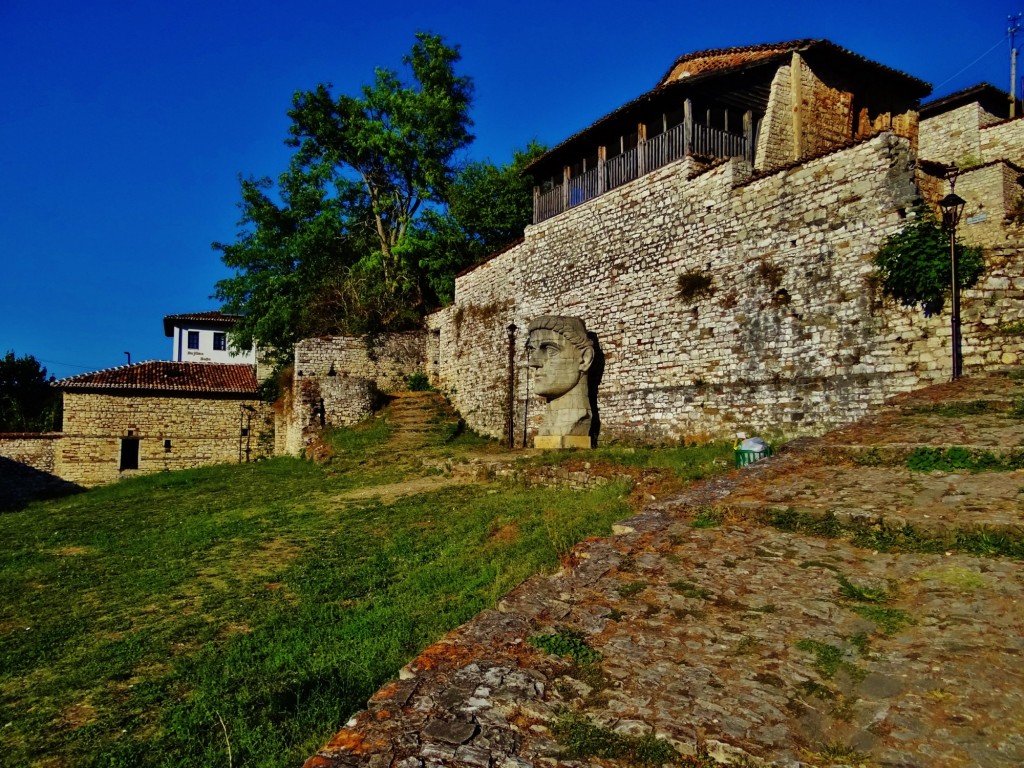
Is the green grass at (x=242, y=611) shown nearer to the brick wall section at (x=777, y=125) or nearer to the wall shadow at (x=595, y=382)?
the wall shadow at (x=595, y=382)

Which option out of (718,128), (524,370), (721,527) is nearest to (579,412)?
(524,370)

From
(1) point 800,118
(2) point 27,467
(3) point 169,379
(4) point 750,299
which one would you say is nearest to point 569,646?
(4) point 750,299

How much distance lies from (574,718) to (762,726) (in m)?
0.87

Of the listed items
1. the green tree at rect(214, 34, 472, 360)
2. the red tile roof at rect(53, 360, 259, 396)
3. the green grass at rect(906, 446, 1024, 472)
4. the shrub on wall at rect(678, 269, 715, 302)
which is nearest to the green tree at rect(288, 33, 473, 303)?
the green tree at rect(214, 34, 472, 360)

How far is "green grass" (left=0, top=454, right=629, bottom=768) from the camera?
418cm

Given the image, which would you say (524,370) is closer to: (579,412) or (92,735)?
(579,412)

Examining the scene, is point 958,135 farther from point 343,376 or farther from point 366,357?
point 343,376

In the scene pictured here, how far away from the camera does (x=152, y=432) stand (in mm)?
24859

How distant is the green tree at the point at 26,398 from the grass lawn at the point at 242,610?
1186 inches

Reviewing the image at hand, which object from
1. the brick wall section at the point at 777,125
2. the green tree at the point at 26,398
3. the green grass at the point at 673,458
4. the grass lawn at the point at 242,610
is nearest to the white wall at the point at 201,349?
the green tree at the point at 26,398

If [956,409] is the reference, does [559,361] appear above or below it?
above

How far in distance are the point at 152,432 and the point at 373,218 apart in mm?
12696

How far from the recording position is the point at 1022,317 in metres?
9.01

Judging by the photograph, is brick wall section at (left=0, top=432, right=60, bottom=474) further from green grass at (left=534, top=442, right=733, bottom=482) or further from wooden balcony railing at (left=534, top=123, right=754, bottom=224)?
wooden balcony railing at (left=534, top=123, right=754, bottom=224)
